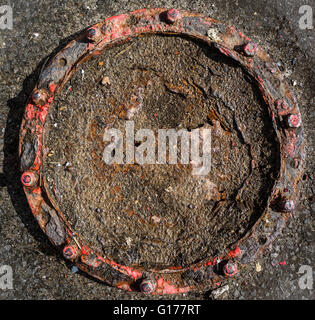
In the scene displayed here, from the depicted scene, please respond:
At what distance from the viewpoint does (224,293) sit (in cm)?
169

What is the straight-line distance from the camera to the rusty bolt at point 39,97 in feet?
5.25

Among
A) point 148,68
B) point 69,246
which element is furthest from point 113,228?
point 148,68

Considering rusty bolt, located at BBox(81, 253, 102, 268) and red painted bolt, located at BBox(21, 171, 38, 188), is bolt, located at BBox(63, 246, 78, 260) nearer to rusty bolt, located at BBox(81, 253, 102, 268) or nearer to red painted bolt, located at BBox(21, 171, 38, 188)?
rusty bolt, located at BBox(81, 253, 102, 268)

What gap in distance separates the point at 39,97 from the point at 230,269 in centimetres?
125

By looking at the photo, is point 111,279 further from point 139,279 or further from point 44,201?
point 44,201

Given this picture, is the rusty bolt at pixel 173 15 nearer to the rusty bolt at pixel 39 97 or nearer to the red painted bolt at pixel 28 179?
the rusty bolt at pixel 39 97

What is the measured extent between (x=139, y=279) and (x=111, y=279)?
0.14 m

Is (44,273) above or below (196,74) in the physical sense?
below

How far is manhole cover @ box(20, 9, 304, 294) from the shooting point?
63.4 inches

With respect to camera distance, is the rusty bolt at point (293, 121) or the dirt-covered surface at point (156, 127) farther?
the dirt-covered surface at point (156, 127)

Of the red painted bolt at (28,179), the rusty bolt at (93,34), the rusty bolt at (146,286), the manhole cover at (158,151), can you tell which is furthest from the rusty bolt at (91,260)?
the rusty bolt at (93,34)

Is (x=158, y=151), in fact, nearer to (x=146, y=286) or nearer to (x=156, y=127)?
(x=156, y=127)

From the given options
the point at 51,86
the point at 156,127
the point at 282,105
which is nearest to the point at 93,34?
the point at 51,86

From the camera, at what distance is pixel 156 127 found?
171 cm
